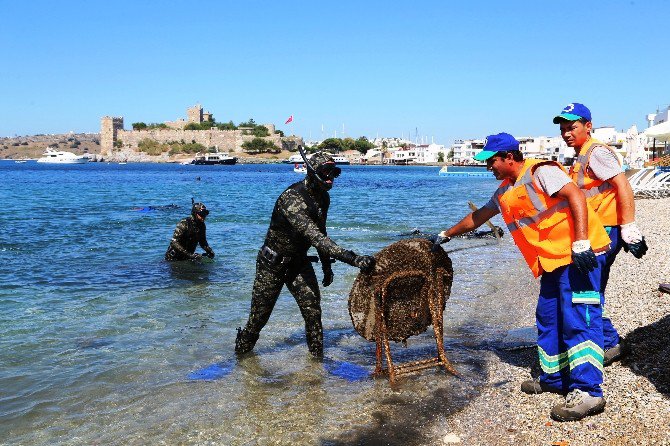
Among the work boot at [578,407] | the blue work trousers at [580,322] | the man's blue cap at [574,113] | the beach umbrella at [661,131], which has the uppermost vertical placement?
the beach umbrella at [661,131]

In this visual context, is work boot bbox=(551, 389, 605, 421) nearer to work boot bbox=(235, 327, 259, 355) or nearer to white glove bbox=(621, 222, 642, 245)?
white glove bbox=(621, 222, 642, 245)

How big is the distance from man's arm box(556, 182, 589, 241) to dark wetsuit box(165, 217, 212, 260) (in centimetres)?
938

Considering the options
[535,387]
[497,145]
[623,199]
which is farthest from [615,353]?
[497,145]

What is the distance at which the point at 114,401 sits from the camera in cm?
564

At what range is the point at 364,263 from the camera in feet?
17.0

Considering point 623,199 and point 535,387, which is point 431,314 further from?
point 623,199

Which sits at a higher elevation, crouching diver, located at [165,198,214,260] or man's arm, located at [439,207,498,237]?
man's arm, located at [439,207,498,237]

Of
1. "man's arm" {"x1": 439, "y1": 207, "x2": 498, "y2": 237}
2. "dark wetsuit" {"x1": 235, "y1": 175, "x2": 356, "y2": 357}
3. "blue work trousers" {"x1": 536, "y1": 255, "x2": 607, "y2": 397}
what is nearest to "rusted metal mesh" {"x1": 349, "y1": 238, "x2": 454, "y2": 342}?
"man's arm" {"x1": 439, "y1": 207, "x2": 498, "y2": 237}

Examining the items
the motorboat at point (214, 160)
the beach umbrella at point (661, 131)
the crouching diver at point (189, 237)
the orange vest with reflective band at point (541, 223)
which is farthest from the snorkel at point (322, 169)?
the motorboat at point (214, 160)

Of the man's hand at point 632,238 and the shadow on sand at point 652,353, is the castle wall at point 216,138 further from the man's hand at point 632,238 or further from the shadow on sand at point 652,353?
the man's hand at point 632,238

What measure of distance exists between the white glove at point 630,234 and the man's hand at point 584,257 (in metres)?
0.80

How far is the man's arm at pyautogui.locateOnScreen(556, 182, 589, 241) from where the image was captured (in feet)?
14.2

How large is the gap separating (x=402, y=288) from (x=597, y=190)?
6.06 feet

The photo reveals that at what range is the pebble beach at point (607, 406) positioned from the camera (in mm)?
4250
